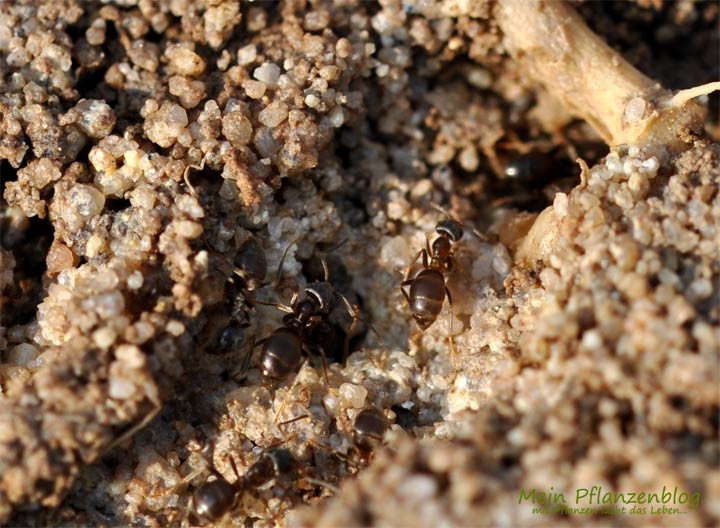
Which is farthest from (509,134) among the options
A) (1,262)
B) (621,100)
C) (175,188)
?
(1,262)

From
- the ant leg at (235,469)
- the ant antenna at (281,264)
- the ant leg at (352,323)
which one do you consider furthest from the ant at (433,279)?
the ant leg at (235,469)

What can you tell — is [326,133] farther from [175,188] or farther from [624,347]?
[624,347]

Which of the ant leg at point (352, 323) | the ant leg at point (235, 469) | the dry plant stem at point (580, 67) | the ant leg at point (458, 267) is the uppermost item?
the dry plant stem at point (580, 67)

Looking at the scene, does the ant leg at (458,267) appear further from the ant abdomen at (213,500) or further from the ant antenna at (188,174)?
the ant abdomen at (213,500)

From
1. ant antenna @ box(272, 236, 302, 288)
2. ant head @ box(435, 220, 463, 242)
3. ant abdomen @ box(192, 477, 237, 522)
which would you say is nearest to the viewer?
ant abdomen @ box(192, 477, 237, 522)

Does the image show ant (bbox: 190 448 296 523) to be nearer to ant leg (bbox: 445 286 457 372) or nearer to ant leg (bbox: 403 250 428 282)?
ant leg (bbox: 445 286 457 372)

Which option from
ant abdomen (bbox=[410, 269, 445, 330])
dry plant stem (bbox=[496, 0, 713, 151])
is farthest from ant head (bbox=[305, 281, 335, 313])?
dry plant stem (bbox=[496, 0, 713, 151])

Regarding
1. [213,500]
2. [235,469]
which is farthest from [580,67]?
[213,500]
